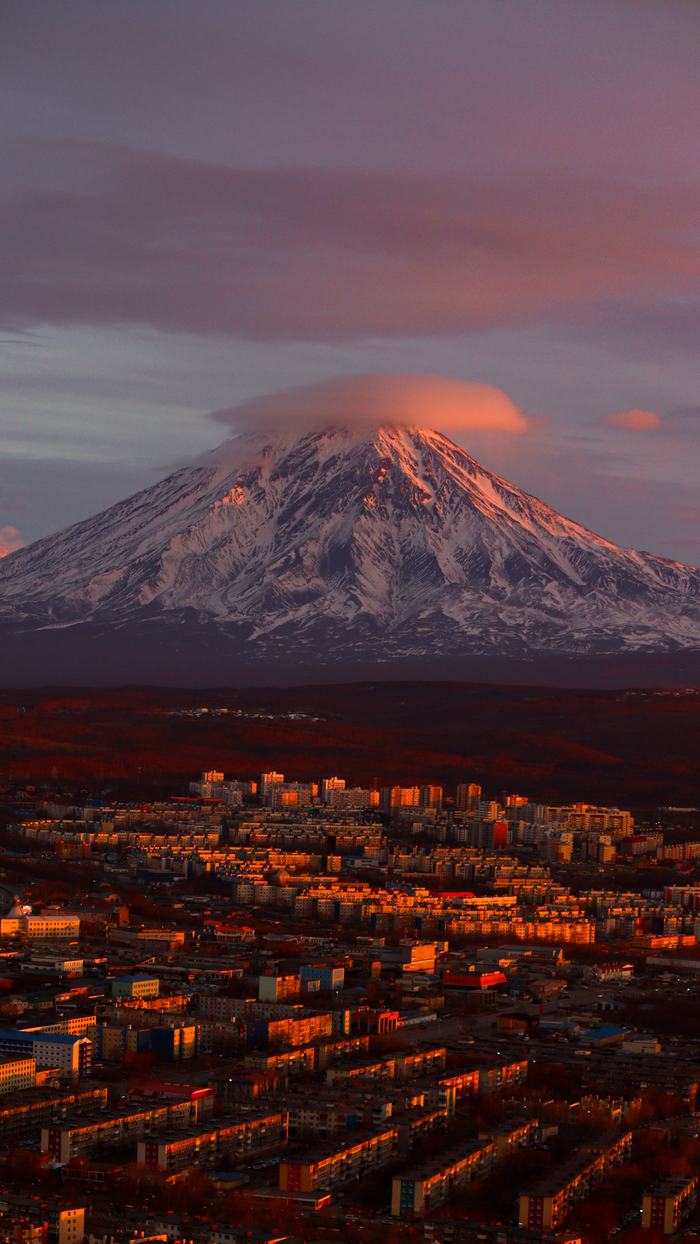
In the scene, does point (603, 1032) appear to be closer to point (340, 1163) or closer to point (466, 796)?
point (340, 1163)

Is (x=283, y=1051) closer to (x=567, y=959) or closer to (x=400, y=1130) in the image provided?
(x=400, y=1130)

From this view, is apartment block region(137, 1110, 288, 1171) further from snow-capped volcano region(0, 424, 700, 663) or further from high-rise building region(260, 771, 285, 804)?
snow-capped volcano region(0, 424, 700, 663)

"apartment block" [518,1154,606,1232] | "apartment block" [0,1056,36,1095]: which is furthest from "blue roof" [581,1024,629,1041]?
"apartment block" [0,1056,36,1095]

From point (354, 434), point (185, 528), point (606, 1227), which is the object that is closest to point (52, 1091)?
point (606, 1227)

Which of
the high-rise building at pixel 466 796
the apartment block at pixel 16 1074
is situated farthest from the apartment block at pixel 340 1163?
the high-rise building at pixel 466 796

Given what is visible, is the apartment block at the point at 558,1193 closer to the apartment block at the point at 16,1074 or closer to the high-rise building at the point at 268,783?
the apartment block at the point at 16,1074

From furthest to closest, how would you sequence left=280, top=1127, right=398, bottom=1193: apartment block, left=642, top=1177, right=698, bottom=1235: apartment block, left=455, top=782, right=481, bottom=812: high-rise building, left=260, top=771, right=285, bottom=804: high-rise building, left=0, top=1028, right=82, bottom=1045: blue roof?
1. left=260, top=771, right=285, bottom=804: high-rise building
2. left=455, top=782, right=481, bottom=812: high-rise building
3. left=0, top=1028, right=82, bottom=1045: blue roof
4. left=280, top=1127, right=398, bottom=1193: apartment block
5. left=642, top=1177, right=698, bottom=1235: apartment block

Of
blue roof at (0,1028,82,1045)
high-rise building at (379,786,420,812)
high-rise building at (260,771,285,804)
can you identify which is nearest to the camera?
blue roof at (0,1028,82,1045)

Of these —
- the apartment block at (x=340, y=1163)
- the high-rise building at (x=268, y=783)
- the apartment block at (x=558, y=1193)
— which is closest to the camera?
the apartment block at (x=558, y=1193)
